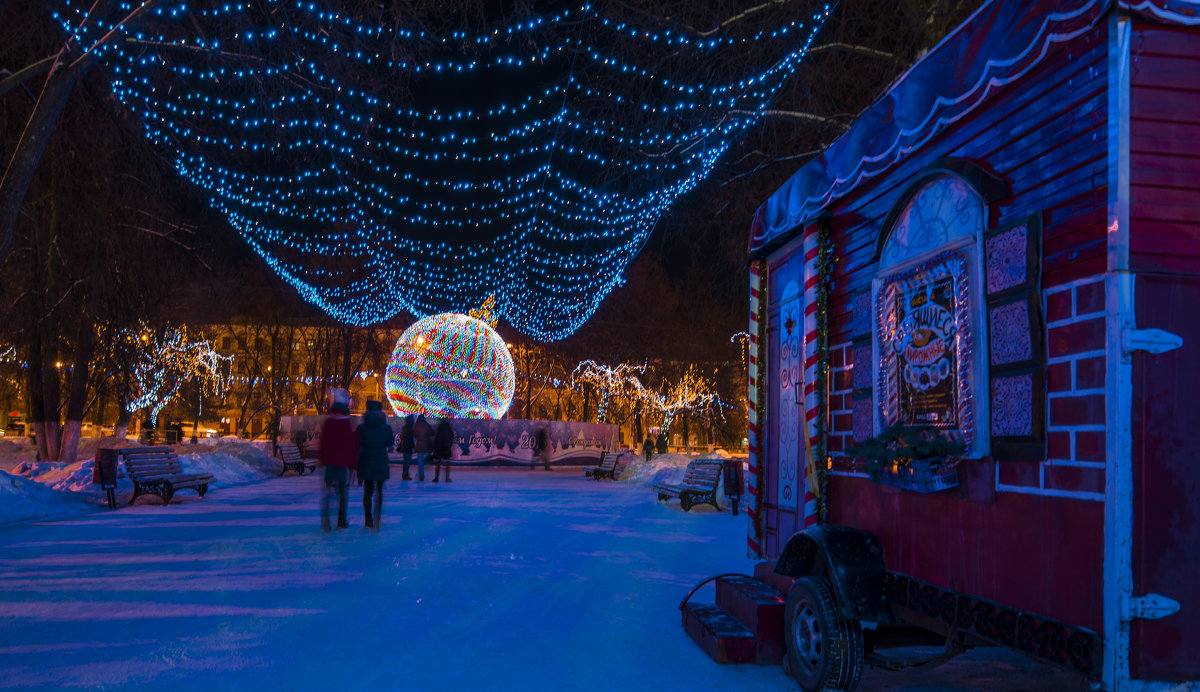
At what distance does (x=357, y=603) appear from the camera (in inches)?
279

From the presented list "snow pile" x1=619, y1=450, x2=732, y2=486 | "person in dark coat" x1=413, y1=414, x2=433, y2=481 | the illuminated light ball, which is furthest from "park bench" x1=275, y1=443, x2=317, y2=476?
"snow pile" x1=619, y1=450, x2=732, y2=486

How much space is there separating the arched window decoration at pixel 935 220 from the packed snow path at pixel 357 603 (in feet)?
9.18

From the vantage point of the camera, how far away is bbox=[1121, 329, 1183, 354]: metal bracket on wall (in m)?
3.12

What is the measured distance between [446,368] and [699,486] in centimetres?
1503

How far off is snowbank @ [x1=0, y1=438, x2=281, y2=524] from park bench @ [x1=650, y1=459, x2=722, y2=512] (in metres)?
10.3

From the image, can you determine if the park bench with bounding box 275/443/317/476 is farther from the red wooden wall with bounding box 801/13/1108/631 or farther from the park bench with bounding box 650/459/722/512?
the red wooden wall with bounding box 801/13/1108/631

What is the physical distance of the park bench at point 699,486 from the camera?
51.8ft

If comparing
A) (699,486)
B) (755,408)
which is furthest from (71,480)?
(755,408)

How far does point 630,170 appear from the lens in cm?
1586

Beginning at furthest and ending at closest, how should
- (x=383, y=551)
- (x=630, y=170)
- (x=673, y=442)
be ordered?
(x=673, y=442)
(x=630, y=170)
(x=383, y=551)

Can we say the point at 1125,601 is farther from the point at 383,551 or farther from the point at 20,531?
the point at 20,531

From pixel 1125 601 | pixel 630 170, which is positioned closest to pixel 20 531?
pixel 630 170

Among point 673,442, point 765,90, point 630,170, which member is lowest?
point 673,442

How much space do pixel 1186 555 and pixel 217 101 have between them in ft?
45.1
